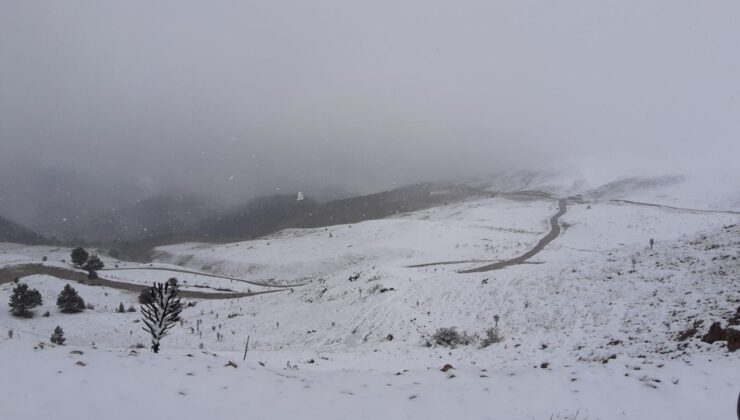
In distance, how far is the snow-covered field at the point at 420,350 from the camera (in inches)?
260

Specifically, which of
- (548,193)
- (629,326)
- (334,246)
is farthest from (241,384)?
(548,193)

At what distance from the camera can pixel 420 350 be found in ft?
54.6

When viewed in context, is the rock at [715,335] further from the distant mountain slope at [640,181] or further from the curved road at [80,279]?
the distant mountain slope at [640,181]

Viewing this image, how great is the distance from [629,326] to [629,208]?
7533 cm

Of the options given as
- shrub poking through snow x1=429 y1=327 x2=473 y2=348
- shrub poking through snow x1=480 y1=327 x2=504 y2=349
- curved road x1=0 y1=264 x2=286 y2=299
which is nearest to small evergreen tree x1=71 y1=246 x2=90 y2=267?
curved road x1=0 y1=264 x2=286 y2=299

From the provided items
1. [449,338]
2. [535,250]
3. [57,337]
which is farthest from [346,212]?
[449,338]

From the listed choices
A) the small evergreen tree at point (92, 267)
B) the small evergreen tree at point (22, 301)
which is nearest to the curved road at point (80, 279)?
the small evergreen tree at point (92, 267)

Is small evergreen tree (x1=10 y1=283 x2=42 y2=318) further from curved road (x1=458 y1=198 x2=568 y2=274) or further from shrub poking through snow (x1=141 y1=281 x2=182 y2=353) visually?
curved road (x1=458 y1=198 x2=568 y2=274)

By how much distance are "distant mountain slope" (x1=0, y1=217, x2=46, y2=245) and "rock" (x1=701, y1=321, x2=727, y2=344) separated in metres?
193

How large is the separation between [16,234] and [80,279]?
16343 centimetres

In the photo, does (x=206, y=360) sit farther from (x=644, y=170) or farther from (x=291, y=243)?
(x=644, y=170)

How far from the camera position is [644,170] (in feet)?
470

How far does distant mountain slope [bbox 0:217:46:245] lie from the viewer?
15107 cm

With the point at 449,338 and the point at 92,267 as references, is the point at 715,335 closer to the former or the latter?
the point at 449,338
